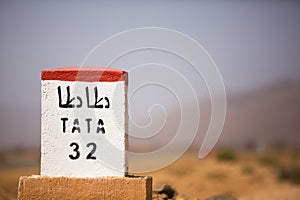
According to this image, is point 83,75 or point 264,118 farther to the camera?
point 264,118

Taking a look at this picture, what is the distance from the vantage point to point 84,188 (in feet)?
24.2

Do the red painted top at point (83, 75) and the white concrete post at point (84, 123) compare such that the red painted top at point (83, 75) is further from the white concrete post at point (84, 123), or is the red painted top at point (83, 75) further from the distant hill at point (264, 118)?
the distant hill at point (264, 118)

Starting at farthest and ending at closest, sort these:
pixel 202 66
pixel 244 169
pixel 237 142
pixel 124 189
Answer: pixel 237 142
pixel 244 169
pixel 202 66
pixel 124 189

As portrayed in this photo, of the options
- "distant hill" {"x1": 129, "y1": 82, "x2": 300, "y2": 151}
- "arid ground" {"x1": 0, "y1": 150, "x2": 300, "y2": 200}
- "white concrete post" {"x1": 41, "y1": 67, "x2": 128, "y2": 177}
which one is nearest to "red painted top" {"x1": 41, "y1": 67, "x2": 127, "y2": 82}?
"white concrete post" {"x1": 41, "y1": 67, "x2": 128, "y2": 177}

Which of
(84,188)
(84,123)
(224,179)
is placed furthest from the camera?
(224,179)

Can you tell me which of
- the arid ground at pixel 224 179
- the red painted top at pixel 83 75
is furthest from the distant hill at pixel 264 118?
the red painted top at pixel 83 75

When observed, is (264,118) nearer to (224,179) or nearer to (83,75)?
(224,179)

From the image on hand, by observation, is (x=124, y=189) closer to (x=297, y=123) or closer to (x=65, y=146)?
(x=65, y=146)

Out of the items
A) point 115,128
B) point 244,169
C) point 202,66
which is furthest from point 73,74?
point 244,169

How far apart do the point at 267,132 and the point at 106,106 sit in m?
54.6

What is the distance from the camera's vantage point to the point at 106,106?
753 centimetres

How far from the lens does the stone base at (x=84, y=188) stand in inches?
288

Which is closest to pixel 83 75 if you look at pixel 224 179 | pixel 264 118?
pixel 224 179

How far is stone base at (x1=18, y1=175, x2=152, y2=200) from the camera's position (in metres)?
7.32
